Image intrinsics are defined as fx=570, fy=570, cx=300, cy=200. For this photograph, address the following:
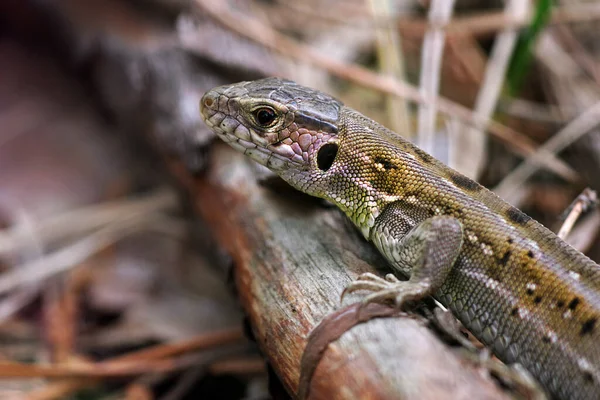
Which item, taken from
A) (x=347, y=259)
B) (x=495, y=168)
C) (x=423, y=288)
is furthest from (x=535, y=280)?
(x=495, y=168)

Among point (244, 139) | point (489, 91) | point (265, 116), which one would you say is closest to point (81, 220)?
point (244, 139)

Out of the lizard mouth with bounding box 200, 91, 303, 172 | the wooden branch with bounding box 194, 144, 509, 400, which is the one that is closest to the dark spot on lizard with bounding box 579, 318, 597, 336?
the wooden branch with bounding box 194, 144, 509, 400

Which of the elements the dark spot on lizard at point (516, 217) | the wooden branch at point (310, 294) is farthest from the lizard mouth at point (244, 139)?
the dark spot on lizard at point (516, 217)

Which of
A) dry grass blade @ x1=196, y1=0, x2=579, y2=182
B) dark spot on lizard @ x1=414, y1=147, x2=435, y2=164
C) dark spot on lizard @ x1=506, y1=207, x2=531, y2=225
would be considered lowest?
dry grass blade @ x1=196, y1=0, x2=579, y2=182

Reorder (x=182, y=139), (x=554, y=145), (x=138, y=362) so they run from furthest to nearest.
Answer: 1. (x=554, y=145)
2. (x=182, y=139)
3. (x=138, y=362)

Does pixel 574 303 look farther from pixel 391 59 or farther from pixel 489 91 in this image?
pixel 391 59

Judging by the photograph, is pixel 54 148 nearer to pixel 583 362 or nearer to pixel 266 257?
pixel 266 257

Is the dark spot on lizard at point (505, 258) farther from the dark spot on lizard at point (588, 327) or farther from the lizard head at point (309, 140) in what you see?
the lizard head at point (309, 140)

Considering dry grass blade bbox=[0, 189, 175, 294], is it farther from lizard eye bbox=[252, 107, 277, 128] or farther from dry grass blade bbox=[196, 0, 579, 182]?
lizard eye bbox=[252, 107, 277, 128]
